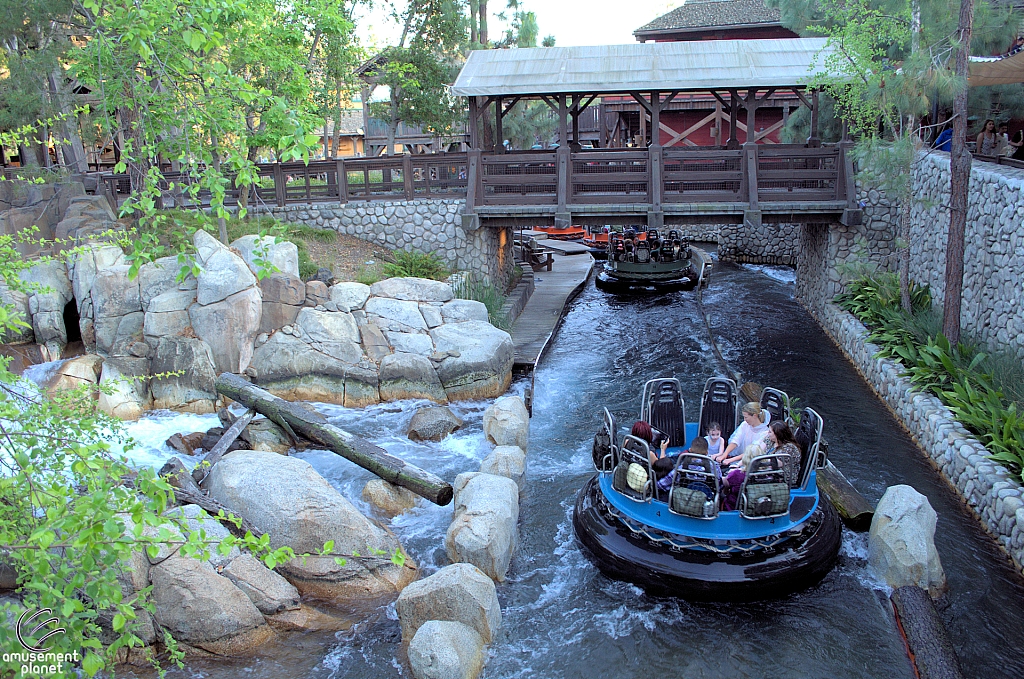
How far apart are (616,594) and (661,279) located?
1515 centimetres

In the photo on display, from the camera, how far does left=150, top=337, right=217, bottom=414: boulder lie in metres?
13.2

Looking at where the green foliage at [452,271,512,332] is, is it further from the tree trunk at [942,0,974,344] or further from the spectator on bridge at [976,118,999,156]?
the spectator on bridge at [976,118,999,156]

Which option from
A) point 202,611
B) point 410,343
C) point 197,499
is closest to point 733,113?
point 410,343

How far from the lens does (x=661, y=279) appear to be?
73.0 ft

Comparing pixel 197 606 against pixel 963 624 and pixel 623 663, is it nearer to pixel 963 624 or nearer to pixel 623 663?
pixel 623 663

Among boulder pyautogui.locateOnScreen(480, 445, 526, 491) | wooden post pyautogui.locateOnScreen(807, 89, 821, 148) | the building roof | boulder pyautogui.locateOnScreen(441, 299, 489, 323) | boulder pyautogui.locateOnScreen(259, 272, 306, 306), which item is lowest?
boulder pyautogui.locateOnScreen(480, 445, 526, 491)

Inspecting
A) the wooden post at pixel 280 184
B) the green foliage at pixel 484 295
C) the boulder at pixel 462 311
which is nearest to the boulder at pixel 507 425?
the boulder at pixel 462 311

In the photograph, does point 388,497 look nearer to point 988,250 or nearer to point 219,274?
point 219,274

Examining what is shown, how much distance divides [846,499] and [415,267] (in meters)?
10.8

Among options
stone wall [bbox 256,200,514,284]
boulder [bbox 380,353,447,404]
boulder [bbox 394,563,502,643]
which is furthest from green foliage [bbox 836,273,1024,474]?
stone wall [bbox 256,200,514,284]

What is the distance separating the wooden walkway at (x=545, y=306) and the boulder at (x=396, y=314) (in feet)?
7.57

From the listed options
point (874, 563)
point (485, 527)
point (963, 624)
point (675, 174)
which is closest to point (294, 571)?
point (485, 527)

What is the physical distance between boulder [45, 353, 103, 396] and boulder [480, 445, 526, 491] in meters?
7.30

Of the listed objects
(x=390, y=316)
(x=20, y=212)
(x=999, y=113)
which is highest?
(x=999, y=113)
